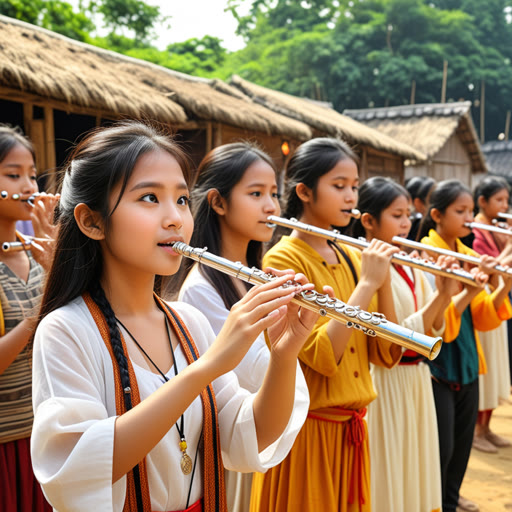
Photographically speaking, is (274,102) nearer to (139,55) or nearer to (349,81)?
(139,55)

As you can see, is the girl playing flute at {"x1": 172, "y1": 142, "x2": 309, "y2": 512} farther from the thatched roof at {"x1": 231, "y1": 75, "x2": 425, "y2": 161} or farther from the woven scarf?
the thatched roof at {"x1": 231, "y1": 75, "x2": 425, "y2": 161}

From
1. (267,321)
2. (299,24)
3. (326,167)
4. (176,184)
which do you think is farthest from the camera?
(299,24)

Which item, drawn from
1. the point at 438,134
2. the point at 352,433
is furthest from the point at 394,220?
the point at 438,134

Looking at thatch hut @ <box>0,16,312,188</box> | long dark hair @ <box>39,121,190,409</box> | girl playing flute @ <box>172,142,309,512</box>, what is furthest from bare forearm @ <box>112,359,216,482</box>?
thatch hut @ <box>0,16,312,188</box>

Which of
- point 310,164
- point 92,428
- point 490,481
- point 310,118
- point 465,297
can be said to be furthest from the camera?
point 310,118

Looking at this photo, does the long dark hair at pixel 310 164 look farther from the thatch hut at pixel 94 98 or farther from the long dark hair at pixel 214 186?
the thatch hut at pixel 94 98

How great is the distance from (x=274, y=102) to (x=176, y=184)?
9.55 meters

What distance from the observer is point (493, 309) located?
3.77 meters

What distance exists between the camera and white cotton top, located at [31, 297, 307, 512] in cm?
121

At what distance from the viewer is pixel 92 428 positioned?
1.22m

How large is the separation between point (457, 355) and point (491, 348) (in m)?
1.84

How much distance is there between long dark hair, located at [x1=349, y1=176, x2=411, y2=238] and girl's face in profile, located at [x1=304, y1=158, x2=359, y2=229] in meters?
0.57

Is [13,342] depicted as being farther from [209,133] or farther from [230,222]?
[209,133]

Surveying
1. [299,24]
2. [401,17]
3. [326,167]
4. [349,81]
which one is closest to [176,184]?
[326,167]
